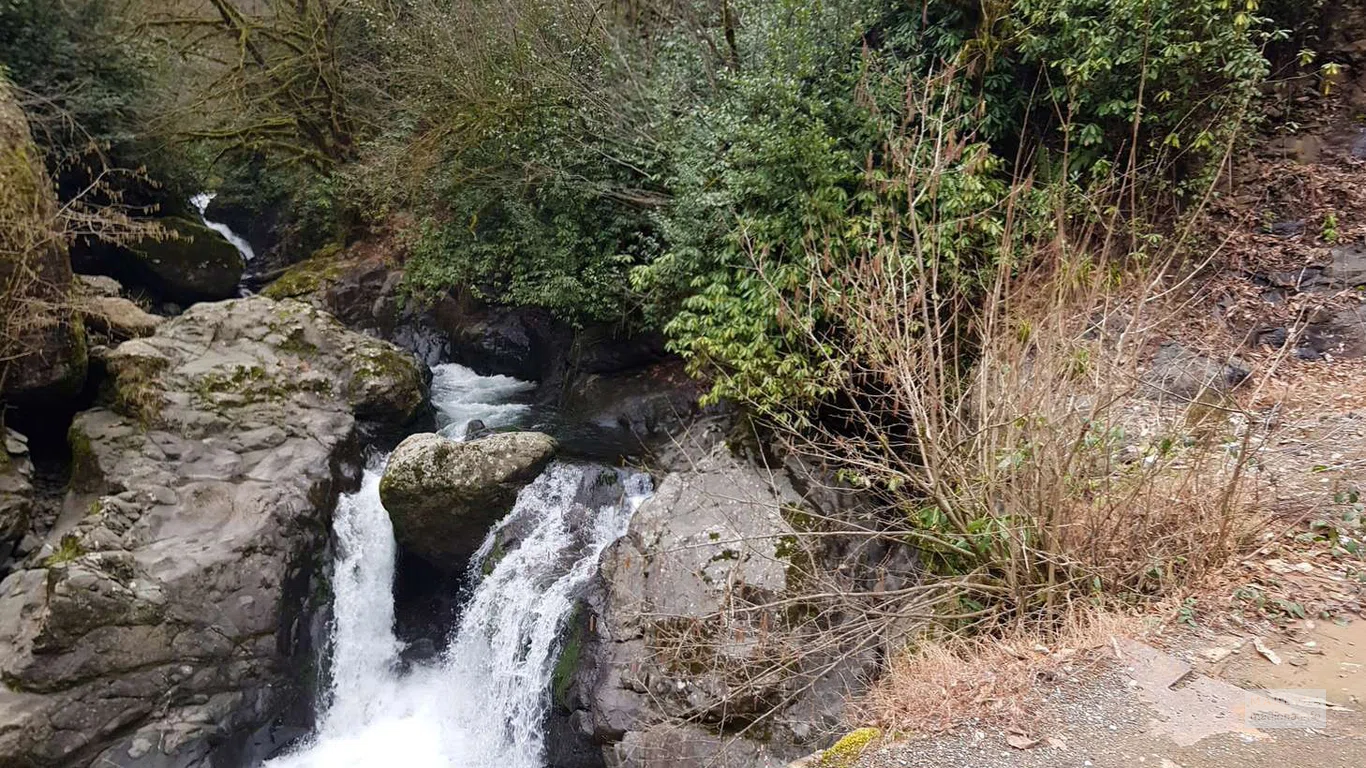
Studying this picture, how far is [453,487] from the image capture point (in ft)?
22.9

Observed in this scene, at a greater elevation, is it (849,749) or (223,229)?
(223,229)

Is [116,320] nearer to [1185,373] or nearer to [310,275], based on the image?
[310,275]

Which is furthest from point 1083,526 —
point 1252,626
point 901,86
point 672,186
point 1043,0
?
point 672,186

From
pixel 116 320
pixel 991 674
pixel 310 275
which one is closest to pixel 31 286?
pixel 116 320

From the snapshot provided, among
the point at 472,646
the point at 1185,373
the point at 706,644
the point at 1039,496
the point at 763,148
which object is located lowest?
the point at 472,646

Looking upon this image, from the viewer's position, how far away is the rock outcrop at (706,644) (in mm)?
4840

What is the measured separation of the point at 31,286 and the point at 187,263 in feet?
21.4

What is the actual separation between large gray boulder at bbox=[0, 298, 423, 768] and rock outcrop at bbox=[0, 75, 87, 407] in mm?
440

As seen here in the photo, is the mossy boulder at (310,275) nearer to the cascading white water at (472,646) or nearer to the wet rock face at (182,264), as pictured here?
the wet rock face at (182,264)

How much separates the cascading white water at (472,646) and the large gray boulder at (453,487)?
190mm

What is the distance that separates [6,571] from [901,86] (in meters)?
9.13

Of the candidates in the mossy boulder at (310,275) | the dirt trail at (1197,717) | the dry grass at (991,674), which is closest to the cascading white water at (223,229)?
the mossy boulder at (310,275)

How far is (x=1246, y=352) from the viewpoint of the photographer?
605 centimetres

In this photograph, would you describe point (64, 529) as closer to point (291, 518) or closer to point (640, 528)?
point (291, 518)
